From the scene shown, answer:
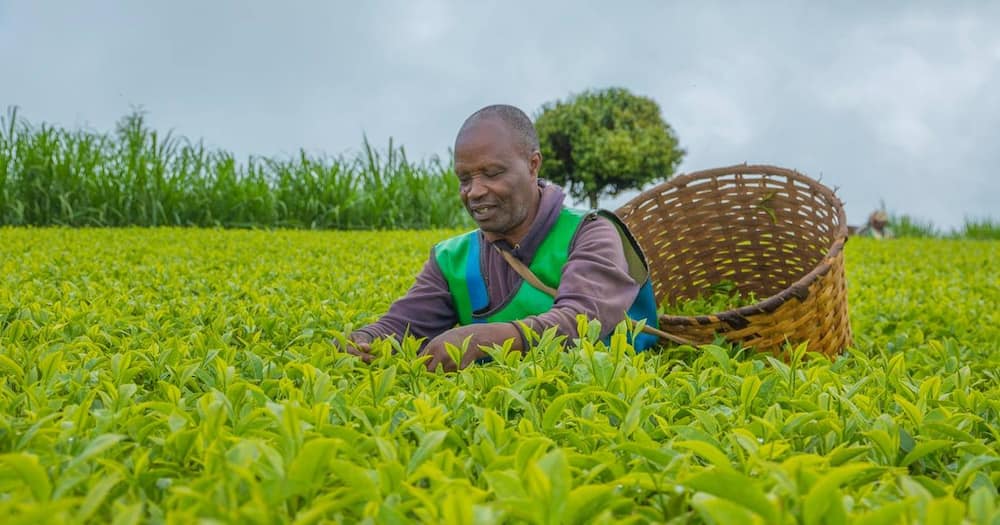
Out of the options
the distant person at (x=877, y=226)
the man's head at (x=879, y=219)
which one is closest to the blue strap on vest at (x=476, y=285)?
the distant person at (x=877, y=226)

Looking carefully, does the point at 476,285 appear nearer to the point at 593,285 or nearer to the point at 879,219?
the point at 593,285

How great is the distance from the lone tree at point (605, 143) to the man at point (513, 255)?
20617 mm

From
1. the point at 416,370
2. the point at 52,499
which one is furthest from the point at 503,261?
the point at 52,499

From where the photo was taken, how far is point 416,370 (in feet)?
6.56

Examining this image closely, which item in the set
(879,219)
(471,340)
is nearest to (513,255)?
(471,340)

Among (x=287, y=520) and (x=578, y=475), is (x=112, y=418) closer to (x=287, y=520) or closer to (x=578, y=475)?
(x=287, y=520)

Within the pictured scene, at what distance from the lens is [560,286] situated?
277cm

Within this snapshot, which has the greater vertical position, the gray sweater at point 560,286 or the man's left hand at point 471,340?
the gray sweater at point 560,286

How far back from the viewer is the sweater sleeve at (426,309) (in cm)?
312

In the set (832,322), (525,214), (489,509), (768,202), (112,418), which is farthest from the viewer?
(768,202)

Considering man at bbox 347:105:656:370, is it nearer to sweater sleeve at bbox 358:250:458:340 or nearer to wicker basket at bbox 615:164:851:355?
sweater sleeve at bbox 358:250:458:340

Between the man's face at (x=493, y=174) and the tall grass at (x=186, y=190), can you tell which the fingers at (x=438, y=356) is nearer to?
the man's face at (x=493, y=174)

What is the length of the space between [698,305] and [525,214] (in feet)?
4.40

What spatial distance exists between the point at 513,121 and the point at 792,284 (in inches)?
61.8
